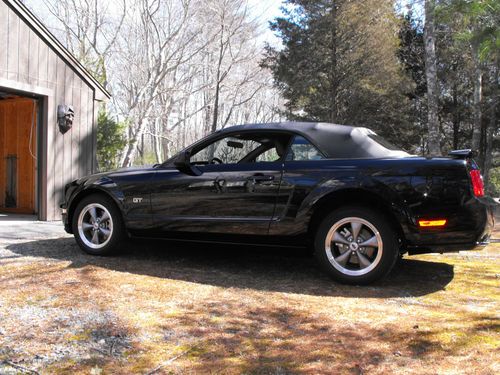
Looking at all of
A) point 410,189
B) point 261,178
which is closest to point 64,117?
point 261,178

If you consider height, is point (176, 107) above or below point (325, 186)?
above

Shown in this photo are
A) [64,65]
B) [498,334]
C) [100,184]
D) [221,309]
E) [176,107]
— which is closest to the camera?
[498,334]

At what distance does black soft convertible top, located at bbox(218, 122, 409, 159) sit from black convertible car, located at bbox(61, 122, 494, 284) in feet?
0.04

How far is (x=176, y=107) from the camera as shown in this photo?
36.6m

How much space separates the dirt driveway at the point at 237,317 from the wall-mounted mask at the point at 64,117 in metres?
4.00

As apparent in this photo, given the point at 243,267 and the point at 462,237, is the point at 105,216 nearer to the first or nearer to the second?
the point at 243,267

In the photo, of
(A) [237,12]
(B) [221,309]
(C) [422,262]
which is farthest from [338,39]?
(B) [221,309]

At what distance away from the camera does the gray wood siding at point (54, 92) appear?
770 cm

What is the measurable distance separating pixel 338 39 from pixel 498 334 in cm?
1803

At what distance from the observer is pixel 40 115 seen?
8438mm

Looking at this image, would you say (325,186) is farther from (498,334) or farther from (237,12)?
(237,12)

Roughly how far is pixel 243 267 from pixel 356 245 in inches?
55.0

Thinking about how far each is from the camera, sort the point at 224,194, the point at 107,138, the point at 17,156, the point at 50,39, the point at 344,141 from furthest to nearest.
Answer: the point at 107,138 → the point at 17,156 → the point at 50,39 → the point at 224,194 → the point at 344,141

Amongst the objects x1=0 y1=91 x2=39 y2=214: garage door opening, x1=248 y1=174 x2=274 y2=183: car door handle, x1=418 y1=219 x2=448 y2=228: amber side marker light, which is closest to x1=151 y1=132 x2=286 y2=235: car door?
x1=248 y1=174 x2=274 y2=183: car door handle
